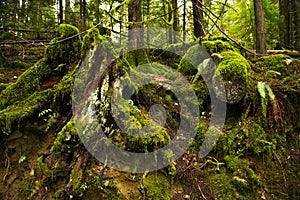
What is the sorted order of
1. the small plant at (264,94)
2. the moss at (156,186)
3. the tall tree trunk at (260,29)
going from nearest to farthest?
the moss at (156,186), the small plant at (264,94), the tall tree trunk at (260,29)

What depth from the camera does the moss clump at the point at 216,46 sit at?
614 cm

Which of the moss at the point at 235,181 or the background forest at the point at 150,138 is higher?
the background forest at the point at 150,138

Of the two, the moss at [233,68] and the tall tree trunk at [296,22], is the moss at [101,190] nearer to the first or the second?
the moss at [233,68]

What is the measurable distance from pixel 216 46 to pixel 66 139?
3.95 m

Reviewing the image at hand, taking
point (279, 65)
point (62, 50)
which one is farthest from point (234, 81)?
point (62, 50)

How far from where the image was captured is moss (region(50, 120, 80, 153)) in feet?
14.3

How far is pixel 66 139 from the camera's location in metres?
4.40

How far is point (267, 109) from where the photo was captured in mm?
5156

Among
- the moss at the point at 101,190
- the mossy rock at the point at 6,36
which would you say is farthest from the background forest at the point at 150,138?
the mossy rock at the point at 6,36

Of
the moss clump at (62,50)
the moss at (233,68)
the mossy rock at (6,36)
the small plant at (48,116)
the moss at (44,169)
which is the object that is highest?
the mossy rock at (6,36)

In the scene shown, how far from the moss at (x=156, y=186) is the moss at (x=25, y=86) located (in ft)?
9.65

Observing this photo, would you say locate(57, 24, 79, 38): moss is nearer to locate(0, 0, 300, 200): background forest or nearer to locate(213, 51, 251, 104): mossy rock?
locate(0, 0, 300, 200): background forest

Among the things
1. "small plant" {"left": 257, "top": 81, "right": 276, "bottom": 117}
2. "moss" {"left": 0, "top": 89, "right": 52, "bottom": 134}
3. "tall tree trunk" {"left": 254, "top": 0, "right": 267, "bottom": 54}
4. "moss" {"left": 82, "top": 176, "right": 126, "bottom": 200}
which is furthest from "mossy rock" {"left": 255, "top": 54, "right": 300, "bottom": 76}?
"moss" {"left": 0, "top": 89, "right": 52, "bottom": 134}

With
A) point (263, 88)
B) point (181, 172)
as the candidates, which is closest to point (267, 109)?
point (263, 88)
